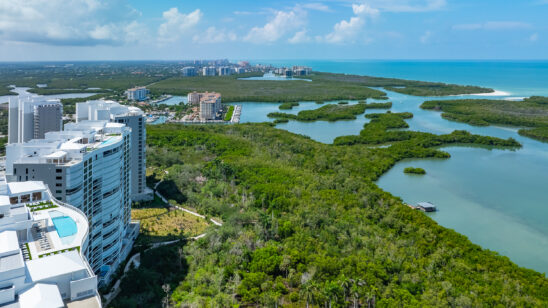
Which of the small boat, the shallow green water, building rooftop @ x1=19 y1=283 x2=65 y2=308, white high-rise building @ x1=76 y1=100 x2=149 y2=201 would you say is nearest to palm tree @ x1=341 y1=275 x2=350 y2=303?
building rooftop @ x1=19 y1=283 x2=65 y2=308

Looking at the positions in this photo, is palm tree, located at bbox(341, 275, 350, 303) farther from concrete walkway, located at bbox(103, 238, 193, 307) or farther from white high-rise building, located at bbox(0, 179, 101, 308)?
white high-rise building, located at bbox(0, 179, 101, 308)

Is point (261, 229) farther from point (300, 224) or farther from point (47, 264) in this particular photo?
point (47, 264)

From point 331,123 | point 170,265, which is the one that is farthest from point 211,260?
point 331,123

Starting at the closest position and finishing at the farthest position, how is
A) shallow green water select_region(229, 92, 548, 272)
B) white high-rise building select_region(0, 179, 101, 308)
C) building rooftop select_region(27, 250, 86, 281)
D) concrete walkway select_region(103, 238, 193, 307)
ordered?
1. white high-rise building select_region(0, 179, 101, 308)
2. building rooftop select_region(27, 250, 86, 281)
3. concrete walkway select_region(103, 238, 193, 307)
4. shallow green water select_region(229, 92, 548, 272)

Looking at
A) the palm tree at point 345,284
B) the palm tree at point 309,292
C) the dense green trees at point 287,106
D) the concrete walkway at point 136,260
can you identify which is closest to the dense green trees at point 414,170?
the concrete walkway at point 136,260

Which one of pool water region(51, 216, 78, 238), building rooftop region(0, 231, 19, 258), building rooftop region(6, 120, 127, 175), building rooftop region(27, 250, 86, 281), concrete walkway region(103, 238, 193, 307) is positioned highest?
building rooftop region(6, 120, 127, 175)

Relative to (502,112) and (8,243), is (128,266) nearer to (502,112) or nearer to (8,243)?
(8,243)
